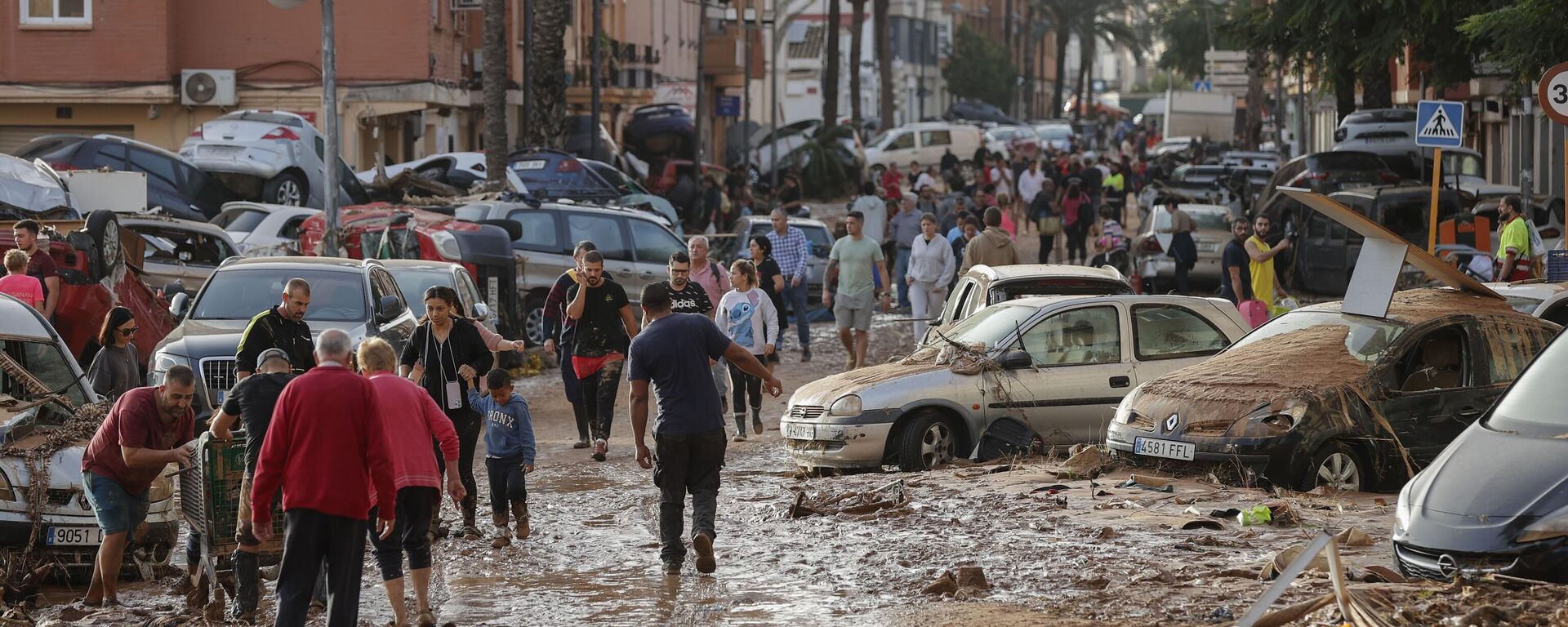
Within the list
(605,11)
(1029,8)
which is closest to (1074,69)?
(1029,8)

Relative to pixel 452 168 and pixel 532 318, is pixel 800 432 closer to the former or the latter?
pixel 532 318

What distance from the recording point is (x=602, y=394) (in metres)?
14.5

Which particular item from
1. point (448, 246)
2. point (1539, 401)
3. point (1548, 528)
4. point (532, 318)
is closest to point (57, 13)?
point (532, 318)

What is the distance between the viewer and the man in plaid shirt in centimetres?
2178

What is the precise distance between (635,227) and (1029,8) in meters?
79.1

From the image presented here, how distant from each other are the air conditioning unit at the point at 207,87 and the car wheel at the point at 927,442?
24.4 metres

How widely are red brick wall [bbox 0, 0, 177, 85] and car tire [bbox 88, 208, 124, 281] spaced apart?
19.1m

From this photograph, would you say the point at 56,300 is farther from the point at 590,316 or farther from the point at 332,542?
the point at 332,542

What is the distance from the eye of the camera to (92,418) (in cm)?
1088

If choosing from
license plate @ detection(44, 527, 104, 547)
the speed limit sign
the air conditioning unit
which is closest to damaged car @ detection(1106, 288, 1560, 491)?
the speed limit sign

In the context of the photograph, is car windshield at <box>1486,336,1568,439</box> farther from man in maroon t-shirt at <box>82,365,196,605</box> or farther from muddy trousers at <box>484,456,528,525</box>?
man in maroon t-shirt at <box>82,365,196,605</box>

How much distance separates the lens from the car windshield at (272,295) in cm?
1565

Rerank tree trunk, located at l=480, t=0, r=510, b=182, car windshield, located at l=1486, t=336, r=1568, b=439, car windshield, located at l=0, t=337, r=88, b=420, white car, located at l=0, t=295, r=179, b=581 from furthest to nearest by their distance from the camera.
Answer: tree trunk, located at l=480, t=0, r=510, b=182, car windshield, located at l=0, t=337, r=88, b=420, white car, located at l=0, t=295, r=179, b=581, car windshield, located at l=1486, t=336, r=1568, b=439

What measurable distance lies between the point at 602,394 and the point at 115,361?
3.51 m
